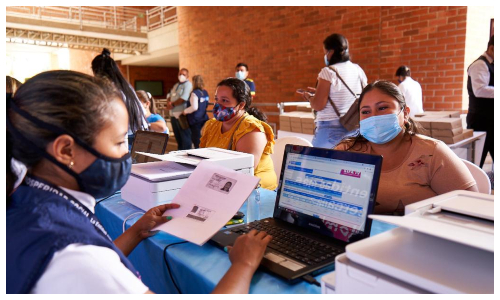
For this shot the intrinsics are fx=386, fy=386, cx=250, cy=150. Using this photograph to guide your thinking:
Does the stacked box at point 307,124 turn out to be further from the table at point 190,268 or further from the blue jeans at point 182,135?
the table at point 190,268

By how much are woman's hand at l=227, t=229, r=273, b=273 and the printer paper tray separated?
28 centimetres

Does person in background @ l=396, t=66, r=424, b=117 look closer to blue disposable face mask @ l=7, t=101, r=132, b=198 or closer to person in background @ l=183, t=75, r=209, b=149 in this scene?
person in background @ l=183, t=75, r=209, b=149

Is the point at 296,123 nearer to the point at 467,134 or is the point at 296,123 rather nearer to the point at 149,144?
the point at 467,134

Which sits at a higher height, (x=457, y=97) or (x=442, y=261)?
(x=457, y=97)

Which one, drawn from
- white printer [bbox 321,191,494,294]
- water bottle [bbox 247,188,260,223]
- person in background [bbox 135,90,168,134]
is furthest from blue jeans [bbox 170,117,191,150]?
white printer [bbox 321,191,494,294]

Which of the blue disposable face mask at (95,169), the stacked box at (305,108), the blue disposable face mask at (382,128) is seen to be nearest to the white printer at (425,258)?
the blue disposable face mask at (95,169)

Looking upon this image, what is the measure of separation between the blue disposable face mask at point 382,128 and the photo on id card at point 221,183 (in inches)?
26.9

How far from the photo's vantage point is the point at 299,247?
3.29ft

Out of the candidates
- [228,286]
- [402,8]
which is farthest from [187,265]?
[402,8]

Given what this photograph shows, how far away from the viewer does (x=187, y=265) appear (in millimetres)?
982

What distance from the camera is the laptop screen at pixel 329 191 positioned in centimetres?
99

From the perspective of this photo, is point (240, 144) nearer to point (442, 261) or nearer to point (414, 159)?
point (414, 159)

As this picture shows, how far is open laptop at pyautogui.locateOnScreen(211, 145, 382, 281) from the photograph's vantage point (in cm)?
94

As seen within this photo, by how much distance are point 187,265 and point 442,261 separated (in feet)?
1.94
